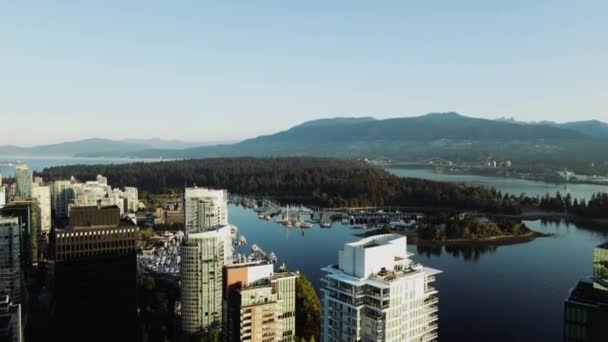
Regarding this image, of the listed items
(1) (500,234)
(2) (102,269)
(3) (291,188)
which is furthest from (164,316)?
(3) (291,188)

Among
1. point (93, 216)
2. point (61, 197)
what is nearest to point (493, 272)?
point (93, 216)

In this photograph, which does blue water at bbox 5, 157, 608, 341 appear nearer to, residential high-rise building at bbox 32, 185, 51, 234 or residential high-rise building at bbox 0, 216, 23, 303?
residential high-rise building at bbox 0, 216, 23, 303

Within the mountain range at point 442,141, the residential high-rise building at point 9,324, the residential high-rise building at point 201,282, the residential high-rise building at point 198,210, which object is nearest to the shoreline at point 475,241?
the residential high-rise building at point 198,210

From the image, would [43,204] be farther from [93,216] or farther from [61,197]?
[93,216]

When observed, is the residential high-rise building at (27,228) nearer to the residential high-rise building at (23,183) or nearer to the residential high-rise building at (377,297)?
the residential high-rise building at (23,183)

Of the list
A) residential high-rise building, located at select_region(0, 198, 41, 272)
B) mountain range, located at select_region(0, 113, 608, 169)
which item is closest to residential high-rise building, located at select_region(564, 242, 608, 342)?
residential high-rise building, located at select_region(0, 198, 41, 272)

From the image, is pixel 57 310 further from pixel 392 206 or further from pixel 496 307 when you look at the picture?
pixel 392 206
